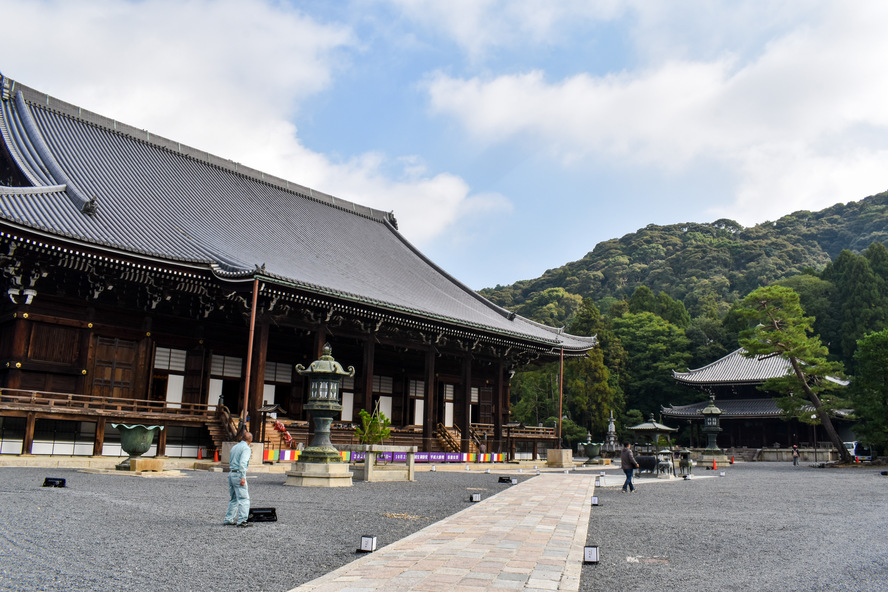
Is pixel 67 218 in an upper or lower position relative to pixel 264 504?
upper

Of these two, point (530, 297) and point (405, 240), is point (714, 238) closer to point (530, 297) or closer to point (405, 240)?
point (530, 297)

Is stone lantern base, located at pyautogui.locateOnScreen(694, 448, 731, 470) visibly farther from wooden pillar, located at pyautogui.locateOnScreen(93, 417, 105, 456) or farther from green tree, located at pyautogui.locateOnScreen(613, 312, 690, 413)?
wooden pillar, located at pyautogui.locateOnScreen(93, 417, 105, 456)

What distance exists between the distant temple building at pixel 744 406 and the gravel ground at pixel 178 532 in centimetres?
4164

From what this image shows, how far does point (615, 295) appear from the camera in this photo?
313 ft

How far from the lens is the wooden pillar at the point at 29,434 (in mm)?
16188

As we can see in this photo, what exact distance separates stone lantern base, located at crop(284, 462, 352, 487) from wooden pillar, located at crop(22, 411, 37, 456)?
25.1 feet

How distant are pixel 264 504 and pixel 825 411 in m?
30.9

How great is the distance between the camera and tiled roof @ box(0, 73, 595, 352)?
Answer: 18.5m

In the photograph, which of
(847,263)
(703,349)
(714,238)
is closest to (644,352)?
(703,349)

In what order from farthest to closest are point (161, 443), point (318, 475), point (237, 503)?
point (161, 443)
point (318, 475)
point (237, 503)

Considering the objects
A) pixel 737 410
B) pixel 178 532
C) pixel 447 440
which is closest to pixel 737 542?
pixel 178 532

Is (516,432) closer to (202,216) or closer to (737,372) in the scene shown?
(202,216)

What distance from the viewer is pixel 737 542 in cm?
784

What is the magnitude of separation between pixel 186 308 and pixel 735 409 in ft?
137
